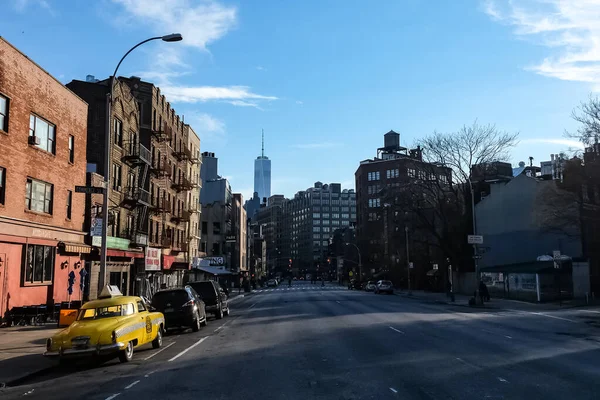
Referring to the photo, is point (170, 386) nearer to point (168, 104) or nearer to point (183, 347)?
point (183, 347)

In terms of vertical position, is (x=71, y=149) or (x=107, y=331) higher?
(x=71, y=149)

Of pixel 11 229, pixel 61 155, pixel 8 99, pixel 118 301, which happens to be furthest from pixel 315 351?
pixel 61 155

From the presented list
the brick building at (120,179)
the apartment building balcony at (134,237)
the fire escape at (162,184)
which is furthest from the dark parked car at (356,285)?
the apartment building balcony at (134,237)

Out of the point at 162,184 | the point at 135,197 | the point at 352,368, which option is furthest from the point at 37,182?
the point at 162,184

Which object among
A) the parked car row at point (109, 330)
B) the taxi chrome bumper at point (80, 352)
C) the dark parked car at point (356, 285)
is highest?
the parked car row at point (109, 330)

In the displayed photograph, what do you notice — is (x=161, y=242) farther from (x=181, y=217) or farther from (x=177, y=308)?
(x=177, y=308)

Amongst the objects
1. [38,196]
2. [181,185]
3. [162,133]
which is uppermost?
[162,133]

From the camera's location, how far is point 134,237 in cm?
3744

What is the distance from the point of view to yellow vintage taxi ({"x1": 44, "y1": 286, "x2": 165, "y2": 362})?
12.4 metres

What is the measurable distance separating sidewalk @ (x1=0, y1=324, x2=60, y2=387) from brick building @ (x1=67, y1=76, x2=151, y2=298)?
10.1 metres

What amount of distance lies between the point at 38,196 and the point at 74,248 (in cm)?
341

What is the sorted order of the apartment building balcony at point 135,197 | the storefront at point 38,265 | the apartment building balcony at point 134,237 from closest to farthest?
1. the storefront at point 38,265
2. the apartment building balcony at point 135,197
3. the apartment building balcony at point 134,237

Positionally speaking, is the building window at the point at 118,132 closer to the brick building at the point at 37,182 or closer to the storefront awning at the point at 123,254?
the brick building at the point at 37,182

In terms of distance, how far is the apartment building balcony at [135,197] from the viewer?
118ft
